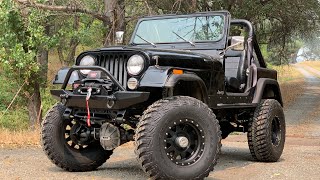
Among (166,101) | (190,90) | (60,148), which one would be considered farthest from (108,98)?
(60,148)

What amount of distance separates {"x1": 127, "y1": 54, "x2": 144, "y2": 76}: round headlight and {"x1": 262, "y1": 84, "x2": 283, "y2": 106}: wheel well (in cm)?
315

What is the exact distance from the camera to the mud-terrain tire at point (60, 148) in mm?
6383

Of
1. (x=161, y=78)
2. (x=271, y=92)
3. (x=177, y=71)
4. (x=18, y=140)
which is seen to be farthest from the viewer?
(x=18, y=140)

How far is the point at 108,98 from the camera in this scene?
18.2ft

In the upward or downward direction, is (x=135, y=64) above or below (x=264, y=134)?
above

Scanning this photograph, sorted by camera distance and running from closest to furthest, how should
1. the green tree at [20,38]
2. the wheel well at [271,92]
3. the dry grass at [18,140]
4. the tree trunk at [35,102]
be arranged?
the wheel well at [271,92] → the dry grass at [18,140] → the green tree at [20,38] → the tree trunk at [35,102]

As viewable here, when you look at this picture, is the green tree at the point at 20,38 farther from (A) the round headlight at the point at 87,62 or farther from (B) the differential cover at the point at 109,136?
(B) the differential cover at the point at 109,136

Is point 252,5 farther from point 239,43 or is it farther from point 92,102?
point 92,102

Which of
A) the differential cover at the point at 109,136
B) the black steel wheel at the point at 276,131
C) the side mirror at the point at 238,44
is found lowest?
the black steel wheel at the point at 276,131

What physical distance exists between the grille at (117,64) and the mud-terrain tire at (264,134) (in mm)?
2585

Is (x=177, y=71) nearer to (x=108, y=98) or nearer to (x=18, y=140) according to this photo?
(x=108, y=98)

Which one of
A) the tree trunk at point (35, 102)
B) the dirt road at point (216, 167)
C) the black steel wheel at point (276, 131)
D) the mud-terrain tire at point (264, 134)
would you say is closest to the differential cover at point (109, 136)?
the dirt road at point (216, 167)

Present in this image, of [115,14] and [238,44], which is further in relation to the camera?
[115,14]

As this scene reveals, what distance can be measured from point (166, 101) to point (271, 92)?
11.4ft
